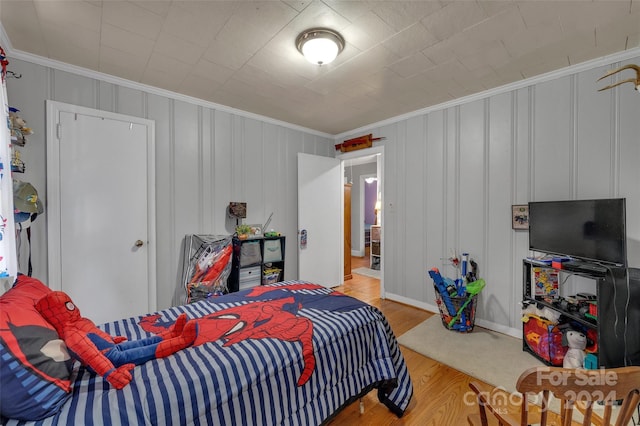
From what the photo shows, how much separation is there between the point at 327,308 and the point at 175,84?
2.59m

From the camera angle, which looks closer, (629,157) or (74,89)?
(629,157)

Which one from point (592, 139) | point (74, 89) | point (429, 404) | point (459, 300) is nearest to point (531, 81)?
point (592, 139)

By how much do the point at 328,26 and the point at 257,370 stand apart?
2095 mm

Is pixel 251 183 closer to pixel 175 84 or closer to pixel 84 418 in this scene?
pixel 175 84

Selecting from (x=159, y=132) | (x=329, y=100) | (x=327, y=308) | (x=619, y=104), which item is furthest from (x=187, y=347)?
(x=619, y=104)

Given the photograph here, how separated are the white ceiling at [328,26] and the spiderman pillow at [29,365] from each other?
1.77m

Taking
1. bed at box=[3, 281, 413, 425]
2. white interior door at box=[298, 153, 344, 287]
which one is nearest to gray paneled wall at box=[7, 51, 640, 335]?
white interior door at box=[298, 153, 344, 287]

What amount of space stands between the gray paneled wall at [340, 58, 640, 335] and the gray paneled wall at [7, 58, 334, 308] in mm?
1468

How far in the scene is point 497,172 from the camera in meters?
2.86

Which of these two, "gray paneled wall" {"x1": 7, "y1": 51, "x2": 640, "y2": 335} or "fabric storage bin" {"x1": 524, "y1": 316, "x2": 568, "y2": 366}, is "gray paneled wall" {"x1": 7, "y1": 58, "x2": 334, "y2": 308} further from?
"fabric storage bin" {"x1": 524, "y1": 316, "x2": 568, "y2": 366}

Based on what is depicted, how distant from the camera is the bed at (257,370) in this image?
101cm

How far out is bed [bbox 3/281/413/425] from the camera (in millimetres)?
1014

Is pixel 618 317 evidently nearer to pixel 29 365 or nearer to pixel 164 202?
pixel 29 365

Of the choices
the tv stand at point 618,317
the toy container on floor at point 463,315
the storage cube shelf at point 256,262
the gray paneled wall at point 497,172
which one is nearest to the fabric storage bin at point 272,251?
the storage cube shelf at point 256,262
